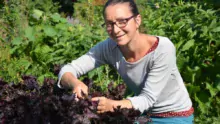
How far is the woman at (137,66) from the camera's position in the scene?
8.15 ft

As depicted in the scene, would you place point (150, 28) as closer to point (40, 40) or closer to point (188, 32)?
point (188, 32)

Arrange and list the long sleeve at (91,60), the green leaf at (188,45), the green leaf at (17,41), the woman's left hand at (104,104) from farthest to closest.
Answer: the green leaf at (17,41)
the green leaf at (188,45)
the long sleeve at (91,60)
the woman's left hand at (104,104)

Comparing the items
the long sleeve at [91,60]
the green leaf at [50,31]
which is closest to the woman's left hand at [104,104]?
the long sleeve at [91,60]

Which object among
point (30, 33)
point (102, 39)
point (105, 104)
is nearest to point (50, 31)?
point (30, 33)

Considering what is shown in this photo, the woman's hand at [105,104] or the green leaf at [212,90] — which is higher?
the woman's hand at [105,104]

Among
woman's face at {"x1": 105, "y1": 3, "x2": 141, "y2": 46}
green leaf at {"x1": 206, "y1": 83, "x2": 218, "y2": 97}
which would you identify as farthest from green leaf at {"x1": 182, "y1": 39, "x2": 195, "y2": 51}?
woman's face at {"x1": 105, "y1": 3, "x2": 141, "y2": 46}

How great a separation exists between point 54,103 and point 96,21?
368cm

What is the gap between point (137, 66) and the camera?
2705mm

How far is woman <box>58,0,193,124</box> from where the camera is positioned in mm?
2484

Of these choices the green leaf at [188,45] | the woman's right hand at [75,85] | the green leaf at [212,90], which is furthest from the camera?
the green leaf at [188,45]

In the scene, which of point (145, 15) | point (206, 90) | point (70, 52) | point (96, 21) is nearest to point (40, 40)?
point (70, 52)

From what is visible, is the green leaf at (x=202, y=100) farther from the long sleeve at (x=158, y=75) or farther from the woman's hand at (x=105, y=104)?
the woman's hand at (x=105, y=104)

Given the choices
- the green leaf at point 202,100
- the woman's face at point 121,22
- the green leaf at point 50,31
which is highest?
the woman's face at point 121,22

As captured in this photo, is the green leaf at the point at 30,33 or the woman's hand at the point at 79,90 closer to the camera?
the woman's hand at the point at 79,90
